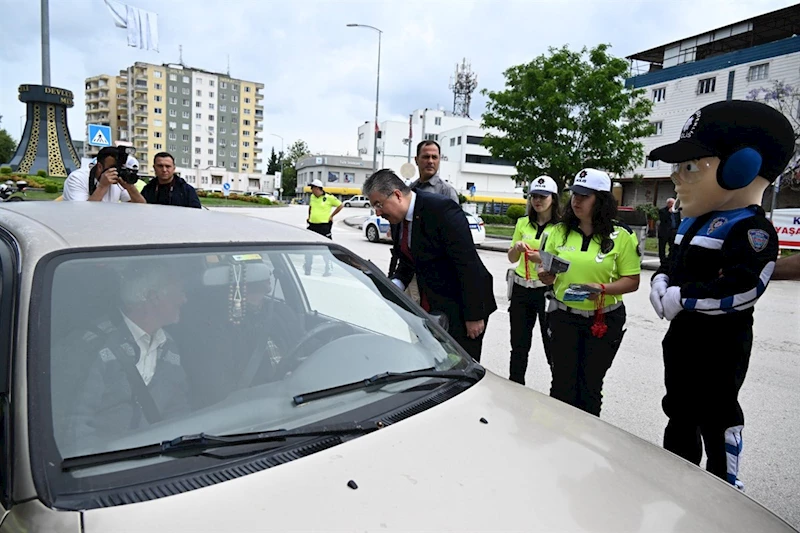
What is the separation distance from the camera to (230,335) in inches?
71.3

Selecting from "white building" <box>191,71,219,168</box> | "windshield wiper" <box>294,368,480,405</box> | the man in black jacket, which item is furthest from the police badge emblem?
"white building" <box>191,71,219,168</box>

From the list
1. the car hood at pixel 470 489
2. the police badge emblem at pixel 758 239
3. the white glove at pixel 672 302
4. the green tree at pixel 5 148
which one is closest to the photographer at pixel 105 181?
the car hood at pixel 470 489

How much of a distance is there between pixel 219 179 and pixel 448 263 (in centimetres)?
10157

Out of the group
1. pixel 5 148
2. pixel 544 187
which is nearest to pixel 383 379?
pixel 544 187

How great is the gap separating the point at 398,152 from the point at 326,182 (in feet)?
40.2

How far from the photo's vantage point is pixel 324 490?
133 cm

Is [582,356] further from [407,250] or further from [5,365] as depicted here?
[5,365]

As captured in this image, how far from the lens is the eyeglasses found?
2.38m

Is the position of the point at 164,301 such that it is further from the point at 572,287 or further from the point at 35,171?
the point at 35,171

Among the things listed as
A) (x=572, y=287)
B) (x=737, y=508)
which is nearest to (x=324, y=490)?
(x=737, y=508)

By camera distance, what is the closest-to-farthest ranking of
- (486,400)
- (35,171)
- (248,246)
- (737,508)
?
1. (737,508)
2. (486,400)
3. (248,246)
4. (35,171)

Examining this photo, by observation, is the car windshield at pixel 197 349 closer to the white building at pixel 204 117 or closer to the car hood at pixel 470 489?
the car hood at pixel 470 489

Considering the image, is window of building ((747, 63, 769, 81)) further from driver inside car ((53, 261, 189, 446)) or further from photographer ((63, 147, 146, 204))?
driver inside car ((53, 261, 189, 446))

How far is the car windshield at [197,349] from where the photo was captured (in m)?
1.47
